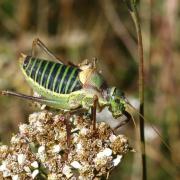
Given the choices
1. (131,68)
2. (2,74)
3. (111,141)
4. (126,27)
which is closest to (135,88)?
(131,68)

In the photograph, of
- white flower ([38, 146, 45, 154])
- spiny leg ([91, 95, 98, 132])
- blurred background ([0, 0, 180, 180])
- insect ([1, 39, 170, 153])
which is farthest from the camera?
A: blurred background ([0, 0, 180, 180])

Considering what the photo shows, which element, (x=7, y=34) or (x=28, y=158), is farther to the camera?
(x=7, y=34)

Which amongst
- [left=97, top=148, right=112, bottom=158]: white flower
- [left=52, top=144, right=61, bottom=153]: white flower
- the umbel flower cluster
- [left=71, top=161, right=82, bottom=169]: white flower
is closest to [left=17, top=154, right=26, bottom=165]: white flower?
the umbel flower cluster

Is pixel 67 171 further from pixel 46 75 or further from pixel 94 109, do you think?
pixel 46 75

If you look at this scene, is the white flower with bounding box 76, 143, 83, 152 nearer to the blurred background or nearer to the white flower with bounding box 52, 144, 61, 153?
the white flower with bounding box 52, 144, 61, 153

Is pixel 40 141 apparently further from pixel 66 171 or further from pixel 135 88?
pixel 135 88

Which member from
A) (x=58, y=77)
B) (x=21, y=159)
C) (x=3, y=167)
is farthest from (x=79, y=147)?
(x=58, y=77)
